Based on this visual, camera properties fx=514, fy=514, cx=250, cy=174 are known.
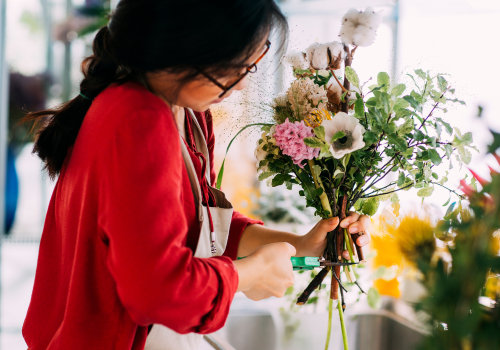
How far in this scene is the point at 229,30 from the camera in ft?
2.17

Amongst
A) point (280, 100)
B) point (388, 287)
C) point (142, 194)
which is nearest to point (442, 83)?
point (280, 100)

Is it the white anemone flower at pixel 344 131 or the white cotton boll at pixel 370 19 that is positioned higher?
the white cotton boll at pixel 370 19

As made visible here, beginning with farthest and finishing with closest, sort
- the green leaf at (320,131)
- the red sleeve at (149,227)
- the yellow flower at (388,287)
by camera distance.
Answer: the yellow flower at (388,287), the green leaf at (320,131), the red sleeve at (149,227)

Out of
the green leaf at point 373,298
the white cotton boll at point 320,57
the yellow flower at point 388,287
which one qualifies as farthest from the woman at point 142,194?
the yellow flower at point 388,287

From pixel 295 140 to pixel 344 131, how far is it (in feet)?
0.29

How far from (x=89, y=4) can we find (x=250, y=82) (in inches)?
138

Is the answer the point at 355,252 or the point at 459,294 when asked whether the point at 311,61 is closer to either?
the point at 355,252

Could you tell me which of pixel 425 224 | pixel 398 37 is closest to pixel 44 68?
pixel 398 37

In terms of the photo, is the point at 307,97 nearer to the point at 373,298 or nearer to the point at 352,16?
the point at 352,16

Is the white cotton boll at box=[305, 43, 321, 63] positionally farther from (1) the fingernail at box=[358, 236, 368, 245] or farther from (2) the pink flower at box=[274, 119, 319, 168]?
(1) the fingernail at box=[358, 236, 368, 245]

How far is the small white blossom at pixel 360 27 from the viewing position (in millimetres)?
872

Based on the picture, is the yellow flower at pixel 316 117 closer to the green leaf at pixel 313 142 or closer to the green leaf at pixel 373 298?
Result: the green leaf at pixel 313 142

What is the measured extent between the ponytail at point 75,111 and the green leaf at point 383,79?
41cm

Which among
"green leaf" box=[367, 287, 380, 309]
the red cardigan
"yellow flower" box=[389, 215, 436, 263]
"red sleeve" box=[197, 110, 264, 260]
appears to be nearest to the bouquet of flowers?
"red sleeve" box=[197, 110, 264, 260]
